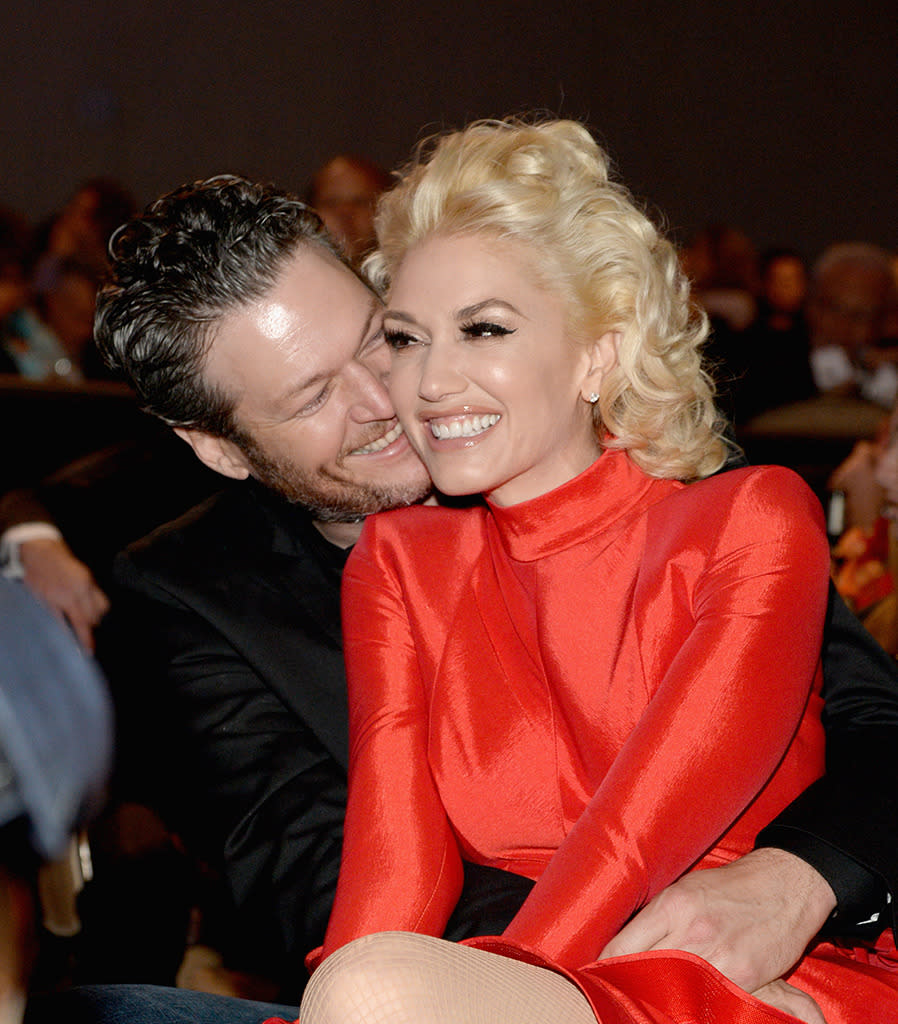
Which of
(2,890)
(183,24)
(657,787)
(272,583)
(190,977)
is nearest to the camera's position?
(2,890)

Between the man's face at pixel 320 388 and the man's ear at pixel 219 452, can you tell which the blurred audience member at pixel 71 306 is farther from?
the man's face at pixel 320 388

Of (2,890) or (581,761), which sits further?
(581,761)

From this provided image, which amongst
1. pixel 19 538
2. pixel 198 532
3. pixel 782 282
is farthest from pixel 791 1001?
pixel 782 282

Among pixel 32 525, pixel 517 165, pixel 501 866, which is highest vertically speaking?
pixel 517 165

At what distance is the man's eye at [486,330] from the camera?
1500mm

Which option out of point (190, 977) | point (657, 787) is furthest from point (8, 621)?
point (190, 977)

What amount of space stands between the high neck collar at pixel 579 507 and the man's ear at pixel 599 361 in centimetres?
9

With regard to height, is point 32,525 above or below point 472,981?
below

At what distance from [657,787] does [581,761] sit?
213 millimetres

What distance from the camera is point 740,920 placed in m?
1.27

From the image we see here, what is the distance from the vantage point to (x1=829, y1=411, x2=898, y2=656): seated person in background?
2.57 metres

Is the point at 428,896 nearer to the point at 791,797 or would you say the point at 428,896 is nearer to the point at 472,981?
the point at 472,981

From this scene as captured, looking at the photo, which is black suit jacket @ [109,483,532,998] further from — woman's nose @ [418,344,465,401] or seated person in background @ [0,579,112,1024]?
seated person in background @ [0,579,112,1024]

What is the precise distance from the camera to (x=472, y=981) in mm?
1084
